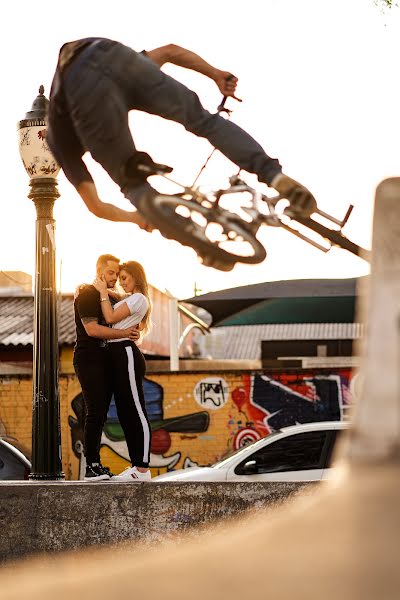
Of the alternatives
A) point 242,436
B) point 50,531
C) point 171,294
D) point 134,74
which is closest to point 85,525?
point 50,531

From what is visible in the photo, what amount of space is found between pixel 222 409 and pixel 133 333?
12048mm

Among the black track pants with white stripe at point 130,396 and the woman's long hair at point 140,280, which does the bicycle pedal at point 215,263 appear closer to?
the black track pants with white stripe at point 130,396

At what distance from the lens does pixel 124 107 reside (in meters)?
4.19

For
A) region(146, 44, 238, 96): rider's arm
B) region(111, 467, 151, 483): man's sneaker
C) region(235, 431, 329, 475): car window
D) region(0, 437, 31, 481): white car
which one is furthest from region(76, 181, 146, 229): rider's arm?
region(235, 431, 329, 475): car window

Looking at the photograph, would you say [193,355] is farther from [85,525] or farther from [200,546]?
[200,546]

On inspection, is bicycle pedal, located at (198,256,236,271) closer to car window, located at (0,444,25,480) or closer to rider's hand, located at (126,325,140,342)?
rider's hand, located at (126,325,140,342)

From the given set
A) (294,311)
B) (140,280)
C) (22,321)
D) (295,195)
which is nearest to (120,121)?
(295,195)

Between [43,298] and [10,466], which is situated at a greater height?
[43,298]

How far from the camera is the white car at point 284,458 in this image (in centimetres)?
1195

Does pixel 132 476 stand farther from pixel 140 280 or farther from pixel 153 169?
pixel 153 169

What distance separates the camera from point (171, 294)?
917 inches

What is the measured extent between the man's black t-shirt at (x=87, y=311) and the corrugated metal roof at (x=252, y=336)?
179ft

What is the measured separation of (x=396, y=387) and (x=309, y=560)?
341 millimetres

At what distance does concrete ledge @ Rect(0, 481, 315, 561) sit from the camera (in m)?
5.81
